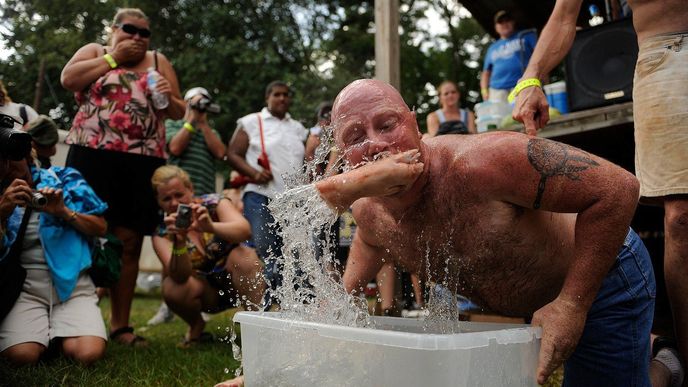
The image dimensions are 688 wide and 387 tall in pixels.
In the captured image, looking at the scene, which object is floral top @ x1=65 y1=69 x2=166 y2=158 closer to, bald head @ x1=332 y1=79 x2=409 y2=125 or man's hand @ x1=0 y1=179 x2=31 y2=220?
man's hand @ x1=0 y1=179 x2=31 y2=220

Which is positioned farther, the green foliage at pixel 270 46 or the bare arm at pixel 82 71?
the green foliage at pixel 270 46

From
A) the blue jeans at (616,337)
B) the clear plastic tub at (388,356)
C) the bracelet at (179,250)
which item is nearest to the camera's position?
the clear plastic tub at (388,356)

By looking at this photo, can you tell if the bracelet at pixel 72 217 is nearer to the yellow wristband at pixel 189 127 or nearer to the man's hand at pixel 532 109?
the yellow wristband at pixel 189 127

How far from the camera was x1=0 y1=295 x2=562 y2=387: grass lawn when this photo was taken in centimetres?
255

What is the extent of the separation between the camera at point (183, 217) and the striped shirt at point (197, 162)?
51.1 inches

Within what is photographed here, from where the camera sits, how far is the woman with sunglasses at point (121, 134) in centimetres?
360

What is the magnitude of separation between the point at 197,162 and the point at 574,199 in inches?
140

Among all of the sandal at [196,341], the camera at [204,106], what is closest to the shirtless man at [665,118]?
the sandal at [196,341]

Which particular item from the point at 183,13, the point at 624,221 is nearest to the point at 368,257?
the point at 624,221

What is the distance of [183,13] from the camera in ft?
51.8

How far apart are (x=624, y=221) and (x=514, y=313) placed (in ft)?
1.64

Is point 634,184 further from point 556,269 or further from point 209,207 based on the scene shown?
point 209,207

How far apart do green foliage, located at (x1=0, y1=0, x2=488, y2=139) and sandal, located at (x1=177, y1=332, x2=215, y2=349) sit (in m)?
8.30

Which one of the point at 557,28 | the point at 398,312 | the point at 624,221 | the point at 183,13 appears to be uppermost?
the point at 183,13
